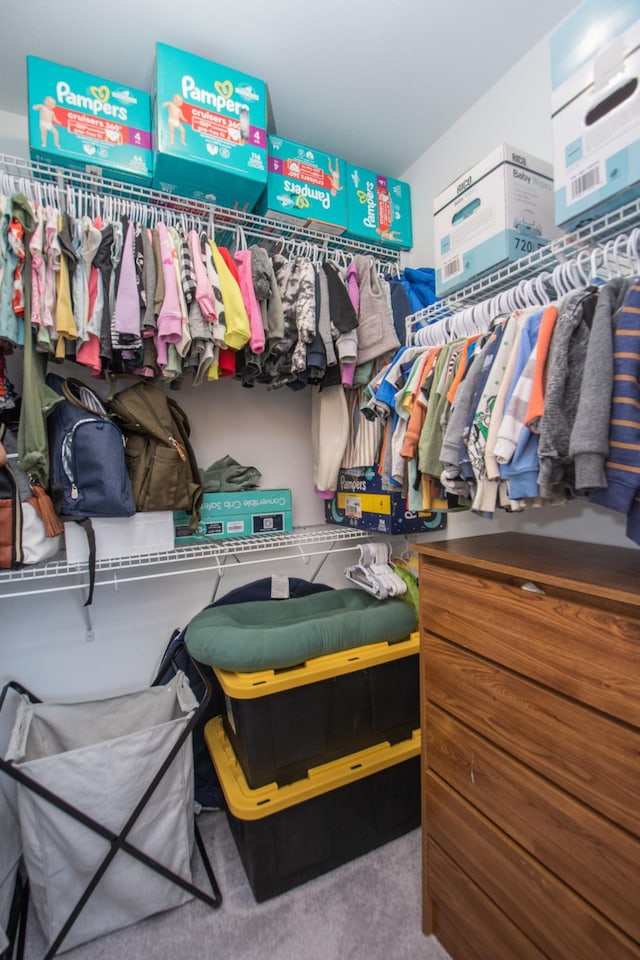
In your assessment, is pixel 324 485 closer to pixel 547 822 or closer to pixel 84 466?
pixel 84 466

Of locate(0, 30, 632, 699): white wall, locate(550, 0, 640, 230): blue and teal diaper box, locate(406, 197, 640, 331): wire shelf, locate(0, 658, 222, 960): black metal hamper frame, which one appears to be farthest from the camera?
locate(0, 30, 632, 699): white wall

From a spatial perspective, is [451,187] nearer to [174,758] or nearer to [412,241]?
[412,241]

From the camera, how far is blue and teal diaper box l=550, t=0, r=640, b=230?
0.85m

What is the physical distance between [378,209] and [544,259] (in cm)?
110

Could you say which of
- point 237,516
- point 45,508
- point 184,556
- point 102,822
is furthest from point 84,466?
point 102,822

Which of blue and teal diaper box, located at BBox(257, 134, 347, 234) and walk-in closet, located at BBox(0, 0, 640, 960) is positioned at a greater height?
blue and teal diaper box, located at BBox(257, 134, 347, 234)

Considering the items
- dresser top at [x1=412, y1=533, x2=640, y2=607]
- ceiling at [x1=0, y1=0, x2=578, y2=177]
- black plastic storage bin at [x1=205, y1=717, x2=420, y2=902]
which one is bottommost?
black plastic storage bin at [x1=205, y1=717, x2=420, y2=902]

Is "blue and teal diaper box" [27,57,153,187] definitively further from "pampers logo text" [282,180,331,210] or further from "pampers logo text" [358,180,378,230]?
"pampers logo text" [358,180,378,230]

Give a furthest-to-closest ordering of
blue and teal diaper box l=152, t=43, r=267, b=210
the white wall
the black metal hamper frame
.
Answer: the white wall
blue and teal diaper box l=152, t=43, r=267, b=210
the black metal hamper frame

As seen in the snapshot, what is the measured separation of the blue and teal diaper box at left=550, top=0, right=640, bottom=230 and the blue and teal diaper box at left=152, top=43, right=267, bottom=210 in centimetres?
→ 97

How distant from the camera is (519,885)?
919mm

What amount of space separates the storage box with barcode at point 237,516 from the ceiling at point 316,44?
159cm

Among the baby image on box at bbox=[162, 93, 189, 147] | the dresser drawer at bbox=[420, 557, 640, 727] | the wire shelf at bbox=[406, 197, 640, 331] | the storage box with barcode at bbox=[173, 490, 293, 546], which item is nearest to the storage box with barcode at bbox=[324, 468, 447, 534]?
the storage box with barcode at bbox=[173, 490, 293, 546]

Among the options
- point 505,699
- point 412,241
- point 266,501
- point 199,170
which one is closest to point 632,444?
point 505,699
